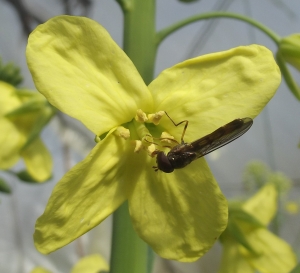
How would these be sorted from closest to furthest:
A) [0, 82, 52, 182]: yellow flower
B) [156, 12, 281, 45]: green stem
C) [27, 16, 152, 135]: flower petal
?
[27, 16, 152, 135]: flower petal → [156, 12, 281, 45]: green stem → [0, 82, 52, 182]: yellow flower

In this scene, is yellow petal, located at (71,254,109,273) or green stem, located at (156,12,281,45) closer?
green stem, located at (156,12,281,45)

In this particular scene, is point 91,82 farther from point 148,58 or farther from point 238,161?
point 238,161

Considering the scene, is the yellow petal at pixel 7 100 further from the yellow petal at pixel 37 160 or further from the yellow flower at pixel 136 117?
the yellow flower at pixel 136 117

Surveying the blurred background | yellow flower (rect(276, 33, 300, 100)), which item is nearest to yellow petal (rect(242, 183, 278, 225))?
yellow flower (rect(276, 33, 300, 100))

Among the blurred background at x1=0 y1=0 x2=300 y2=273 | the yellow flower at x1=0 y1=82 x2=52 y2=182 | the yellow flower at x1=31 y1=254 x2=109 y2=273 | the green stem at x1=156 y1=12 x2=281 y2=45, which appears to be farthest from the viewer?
the blurred background at x1=0 y1=0 x2=300 y2=273

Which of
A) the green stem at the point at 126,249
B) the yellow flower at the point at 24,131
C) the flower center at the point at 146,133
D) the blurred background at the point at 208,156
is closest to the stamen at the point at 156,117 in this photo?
the flower center at the point at 146,133

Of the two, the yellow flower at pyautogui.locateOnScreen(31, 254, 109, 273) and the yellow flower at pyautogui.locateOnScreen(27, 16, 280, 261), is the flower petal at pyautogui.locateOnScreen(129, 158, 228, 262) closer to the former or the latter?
the yellow flower at pyautogui.locateOnScreen(27, 16, 280, 261)

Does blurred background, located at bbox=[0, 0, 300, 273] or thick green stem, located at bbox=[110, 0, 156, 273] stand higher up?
thick green stem, located at bbox=[110, 0, 156, 273]
